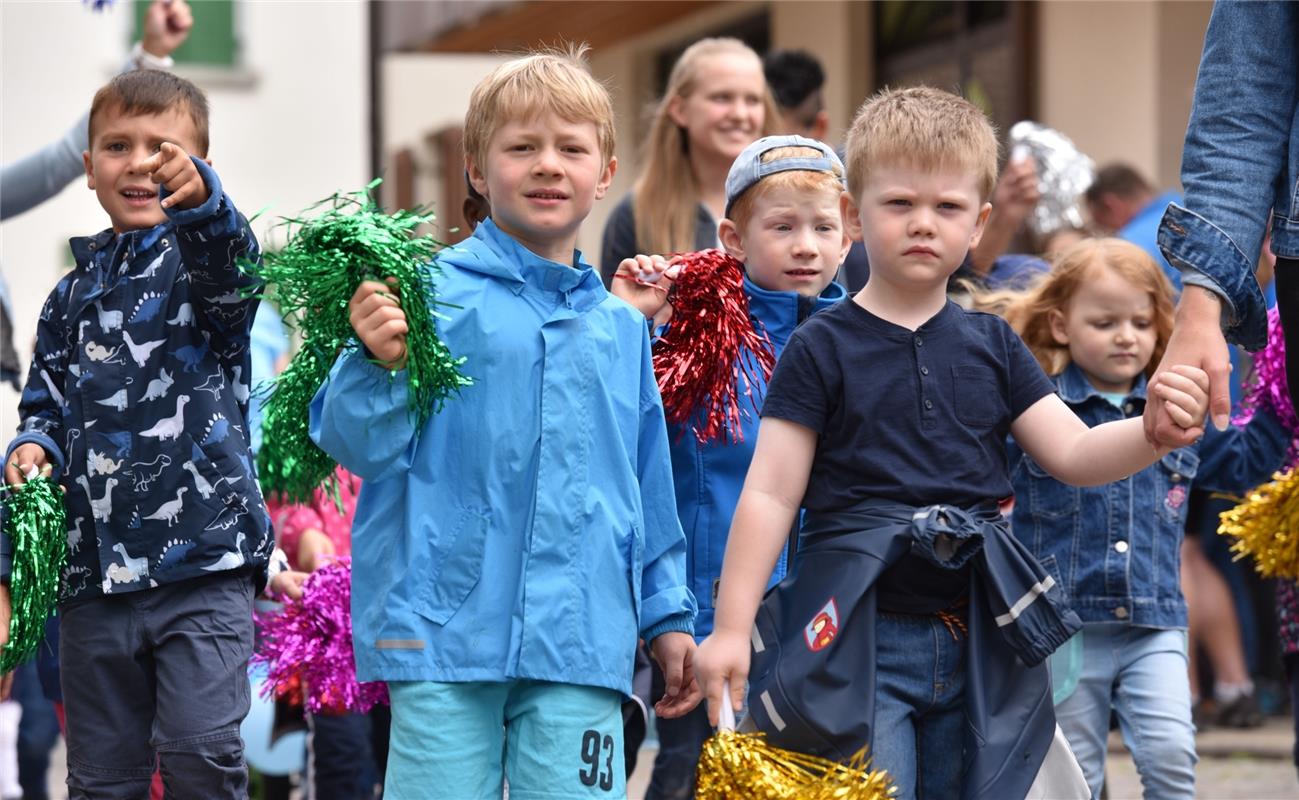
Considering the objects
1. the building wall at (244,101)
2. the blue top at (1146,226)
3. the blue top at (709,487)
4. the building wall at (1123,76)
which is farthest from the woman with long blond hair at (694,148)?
the building wall at (244,101)

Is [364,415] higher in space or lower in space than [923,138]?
lower

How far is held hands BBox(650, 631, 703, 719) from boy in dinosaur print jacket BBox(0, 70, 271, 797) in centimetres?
90

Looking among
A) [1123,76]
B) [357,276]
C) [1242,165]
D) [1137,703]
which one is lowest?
[1137,703]

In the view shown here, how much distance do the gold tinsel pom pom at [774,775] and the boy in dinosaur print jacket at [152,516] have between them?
110cm

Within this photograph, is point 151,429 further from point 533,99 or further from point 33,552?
point 533,99

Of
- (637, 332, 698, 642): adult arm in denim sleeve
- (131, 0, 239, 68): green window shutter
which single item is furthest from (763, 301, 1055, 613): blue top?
(131, 0, 239, 68): green window shutter

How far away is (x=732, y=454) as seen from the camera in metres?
4.09

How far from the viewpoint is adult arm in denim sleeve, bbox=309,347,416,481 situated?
10.5 feet

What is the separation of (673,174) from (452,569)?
232cm

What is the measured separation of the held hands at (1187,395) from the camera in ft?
10.1

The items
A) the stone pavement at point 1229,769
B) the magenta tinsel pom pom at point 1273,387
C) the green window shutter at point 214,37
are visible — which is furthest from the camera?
the green window shutter at point 214,37

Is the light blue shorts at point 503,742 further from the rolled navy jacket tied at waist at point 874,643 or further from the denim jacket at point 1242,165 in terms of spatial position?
the denim jacket at point 1242,165

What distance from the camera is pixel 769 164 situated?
4.21 meters

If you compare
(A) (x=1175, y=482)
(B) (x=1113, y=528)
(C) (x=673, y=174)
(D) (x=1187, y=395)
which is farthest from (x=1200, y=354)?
(C) (x=673, y=174)
